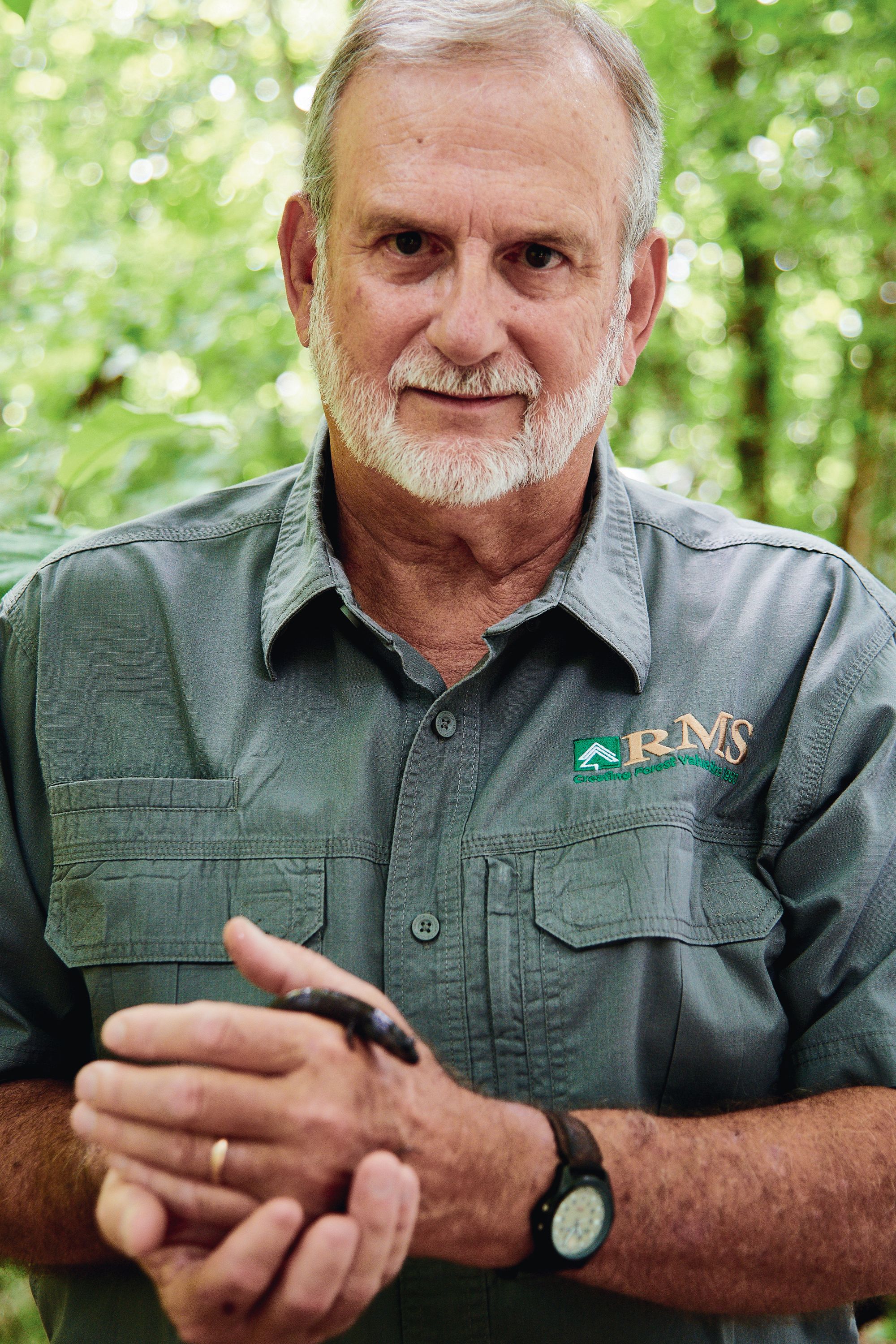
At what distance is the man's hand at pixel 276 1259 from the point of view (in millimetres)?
1045

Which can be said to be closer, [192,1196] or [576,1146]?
[192,1196]

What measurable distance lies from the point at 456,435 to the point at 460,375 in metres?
0.09

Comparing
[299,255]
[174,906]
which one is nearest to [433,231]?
[299,255]

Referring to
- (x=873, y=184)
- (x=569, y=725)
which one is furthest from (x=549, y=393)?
(x=873, y=184)

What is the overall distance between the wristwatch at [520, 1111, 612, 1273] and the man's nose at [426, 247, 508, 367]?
3.50 feet

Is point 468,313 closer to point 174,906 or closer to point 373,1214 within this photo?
point 174,906

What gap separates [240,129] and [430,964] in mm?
6515

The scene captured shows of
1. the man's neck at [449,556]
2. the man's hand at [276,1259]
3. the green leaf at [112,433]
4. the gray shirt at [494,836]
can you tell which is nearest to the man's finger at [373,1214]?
the man's hand at [276,1259]

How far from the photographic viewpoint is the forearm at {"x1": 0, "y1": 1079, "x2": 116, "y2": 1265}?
1457 millimetres

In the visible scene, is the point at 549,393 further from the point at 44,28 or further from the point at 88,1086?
the point at 44,28

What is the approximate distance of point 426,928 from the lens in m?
1.56

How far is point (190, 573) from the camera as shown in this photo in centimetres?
185

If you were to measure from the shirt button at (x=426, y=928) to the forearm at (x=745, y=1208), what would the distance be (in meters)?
0.32

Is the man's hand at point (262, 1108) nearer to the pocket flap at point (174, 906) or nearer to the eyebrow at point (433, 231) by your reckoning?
the pocket flap at point (174, 906)
